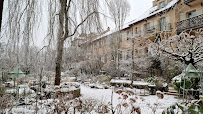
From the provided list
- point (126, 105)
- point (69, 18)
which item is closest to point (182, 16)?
point (69, 18)

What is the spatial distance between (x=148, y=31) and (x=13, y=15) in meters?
13.7

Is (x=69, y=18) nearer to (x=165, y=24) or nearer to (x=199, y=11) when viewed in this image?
(x=165, y=24)

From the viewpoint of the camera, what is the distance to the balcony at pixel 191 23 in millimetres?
10980

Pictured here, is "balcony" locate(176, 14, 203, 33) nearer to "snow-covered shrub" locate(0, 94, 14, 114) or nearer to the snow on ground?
the snow on ground

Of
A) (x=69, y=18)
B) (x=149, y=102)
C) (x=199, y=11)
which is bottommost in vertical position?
(x=149, y=102)

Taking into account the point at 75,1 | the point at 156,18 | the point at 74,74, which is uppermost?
the point at 156,18

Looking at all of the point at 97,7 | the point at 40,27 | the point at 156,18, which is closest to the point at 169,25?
the point at 156,18

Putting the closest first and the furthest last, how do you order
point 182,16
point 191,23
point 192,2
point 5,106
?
point 5,106, point 191,23, point 192,2, point 182,16

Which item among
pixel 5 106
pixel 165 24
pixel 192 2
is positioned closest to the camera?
pixel 5 106

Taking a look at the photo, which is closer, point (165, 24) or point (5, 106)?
point (5, 106)

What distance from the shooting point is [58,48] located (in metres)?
3.84

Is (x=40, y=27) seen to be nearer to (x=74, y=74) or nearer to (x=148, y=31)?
(x=148, y=31)

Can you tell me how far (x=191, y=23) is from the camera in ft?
38.1

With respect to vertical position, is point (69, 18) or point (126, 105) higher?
point (69, 18)
